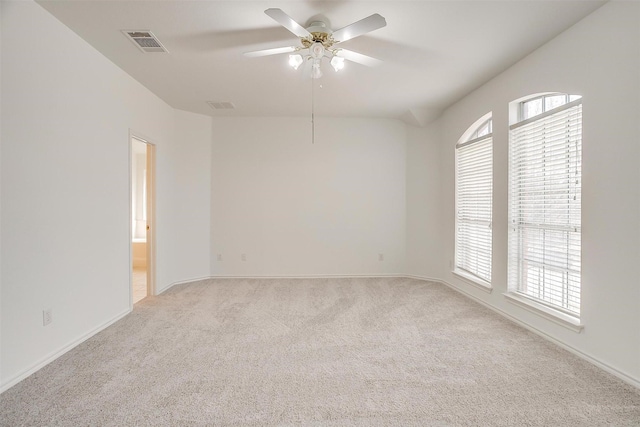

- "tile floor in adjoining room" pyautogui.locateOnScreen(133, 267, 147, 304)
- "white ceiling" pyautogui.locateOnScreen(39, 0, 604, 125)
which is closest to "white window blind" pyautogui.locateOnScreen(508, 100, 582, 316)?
"white ceiling" pyautogui.locateOnScreen(39, 0, 604, 125)

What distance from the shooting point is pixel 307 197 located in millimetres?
5352

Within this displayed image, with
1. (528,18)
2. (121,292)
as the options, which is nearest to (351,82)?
(528,18)

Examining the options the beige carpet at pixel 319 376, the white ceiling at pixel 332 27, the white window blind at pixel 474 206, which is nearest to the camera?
the beige carpet at pixel 319 376

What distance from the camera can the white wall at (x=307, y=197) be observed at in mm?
5277

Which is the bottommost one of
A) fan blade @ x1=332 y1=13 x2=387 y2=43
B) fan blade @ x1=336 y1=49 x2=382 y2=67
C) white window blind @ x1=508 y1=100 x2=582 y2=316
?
white window blind @ x1=508 y1=100 x2=582 y2=316

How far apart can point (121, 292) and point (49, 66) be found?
2246 millimetres

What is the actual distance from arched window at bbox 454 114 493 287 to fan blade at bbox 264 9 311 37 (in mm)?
2625

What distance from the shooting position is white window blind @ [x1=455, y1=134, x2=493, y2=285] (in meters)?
3.88

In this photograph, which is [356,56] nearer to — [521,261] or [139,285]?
[521,261]

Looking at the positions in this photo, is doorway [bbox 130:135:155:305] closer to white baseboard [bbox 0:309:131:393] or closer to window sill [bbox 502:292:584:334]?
white baseboard [bbox 0:309:131:393]

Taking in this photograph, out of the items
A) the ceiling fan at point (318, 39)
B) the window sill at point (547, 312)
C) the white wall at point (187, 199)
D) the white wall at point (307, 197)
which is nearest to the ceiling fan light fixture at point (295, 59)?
the ceiling fan at point (318, 39)

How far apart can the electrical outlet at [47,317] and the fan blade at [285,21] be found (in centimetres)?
271

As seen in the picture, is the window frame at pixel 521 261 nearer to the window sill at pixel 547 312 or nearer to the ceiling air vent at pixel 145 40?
the window sill at pixel 547 312

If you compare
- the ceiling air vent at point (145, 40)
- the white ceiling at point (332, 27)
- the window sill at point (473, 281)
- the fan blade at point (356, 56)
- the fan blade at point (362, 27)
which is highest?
the white ceiling at point (332, 27)
